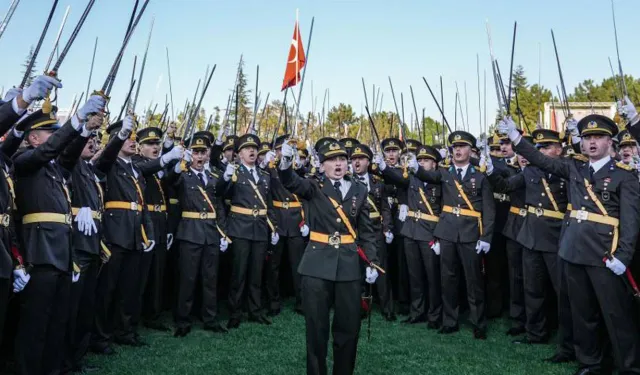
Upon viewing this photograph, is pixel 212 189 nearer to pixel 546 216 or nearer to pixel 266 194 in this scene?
pixel 266 194

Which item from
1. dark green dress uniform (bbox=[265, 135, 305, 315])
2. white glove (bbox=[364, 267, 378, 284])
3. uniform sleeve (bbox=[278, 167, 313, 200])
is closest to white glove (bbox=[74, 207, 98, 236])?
uniform sleeve (bbox=[278, 167, 313, 200])

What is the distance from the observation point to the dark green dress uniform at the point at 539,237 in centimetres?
717

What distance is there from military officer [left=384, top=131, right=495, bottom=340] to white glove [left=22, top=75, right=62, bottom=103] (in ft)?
17.3

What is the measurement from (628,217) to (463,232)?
264 centimetres

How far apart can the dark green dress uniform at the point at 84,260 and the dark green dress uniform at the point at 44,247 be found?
1.34 feet

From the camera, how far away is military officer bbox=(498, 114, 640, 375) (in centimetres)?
544

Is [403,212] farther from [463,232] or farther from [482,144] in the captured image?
[482,144]

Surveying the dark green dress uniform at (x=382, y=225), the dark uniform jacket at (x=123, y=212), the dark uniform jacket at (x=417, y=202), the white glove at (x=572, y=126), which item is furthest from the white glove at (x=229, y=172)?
the white glove at (x=572, y=126)

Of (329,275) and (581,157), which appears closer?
(329,275)

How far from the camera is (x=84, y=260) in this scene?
5.58 meters

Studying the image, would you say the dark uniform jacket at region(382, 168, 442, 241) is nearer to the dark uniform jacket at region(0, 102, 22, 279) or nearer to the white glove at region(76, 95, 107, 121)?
the white glove at region(76, 95, 107, 121)

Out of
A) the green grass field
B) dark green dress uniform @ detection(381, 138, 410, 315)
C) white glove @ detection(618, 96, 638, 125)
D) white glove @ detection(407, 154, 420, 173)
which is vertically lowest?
the green grass field

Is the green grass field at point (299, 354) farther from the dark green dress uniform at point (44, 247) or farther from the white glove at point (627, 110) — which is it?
the white glove at point (627, 110)

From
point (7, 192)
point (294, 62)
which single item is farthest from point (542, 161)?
point (7, 192)
